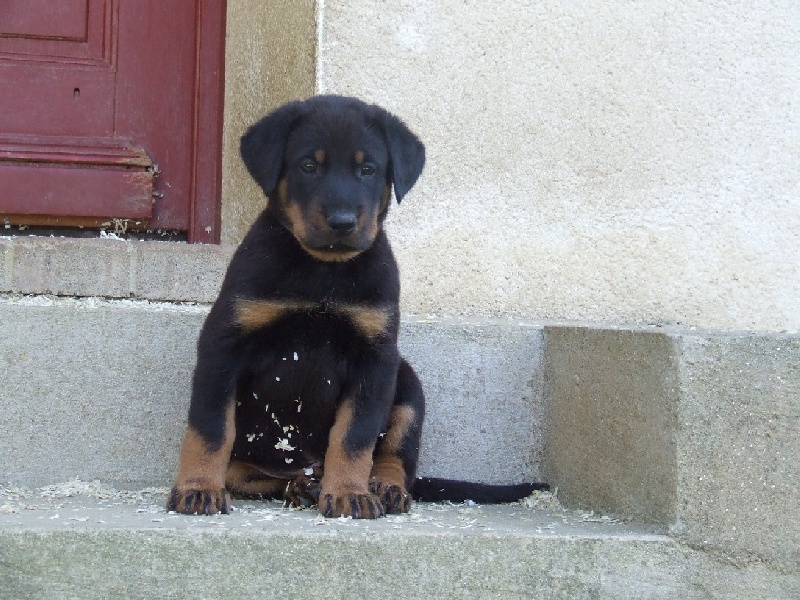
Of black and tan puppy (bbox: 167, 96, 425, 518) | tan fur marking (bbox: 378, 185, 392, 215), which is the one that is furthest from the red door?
tan fur marking (bbox: 378, 185, 392, 215)

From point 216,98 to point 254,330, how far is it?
1.61 metres

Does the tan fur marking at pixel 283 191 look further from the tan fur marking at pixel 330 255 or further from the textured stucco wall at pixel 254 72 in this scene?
the textured stucco wall at pixel 254 72

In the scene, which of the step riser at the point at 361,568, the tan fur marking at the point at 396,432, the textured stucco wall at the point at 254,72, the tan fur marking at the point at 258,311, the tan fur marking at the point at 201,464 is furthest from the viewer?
the textured stucco wall at the point at 254,72

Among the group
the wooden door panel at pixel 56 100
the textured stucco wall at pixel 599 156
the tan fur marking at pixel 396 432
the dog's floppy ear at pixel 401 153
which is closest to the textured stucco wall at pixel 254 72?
Result: the textured stucco wall at pixel 599 156

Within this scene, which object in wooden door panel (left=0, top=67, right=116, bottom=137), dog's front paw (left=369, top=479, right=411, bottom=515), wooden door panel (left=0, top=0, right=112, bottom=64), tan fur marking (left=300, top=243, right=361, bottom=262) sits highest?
wooden door panel (left=0, top=0, right=112, bottom=64)

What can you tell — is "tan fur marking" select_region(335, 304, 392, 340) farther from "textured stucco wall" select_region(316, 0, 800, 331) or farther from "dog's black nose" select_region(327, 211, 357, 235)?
"textured stucco wall" select_region(316, 0, 800, 331)

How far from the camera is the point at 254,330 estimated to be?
3189mm

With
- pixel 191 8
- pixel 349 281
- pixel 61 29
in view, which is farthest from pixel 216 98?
pixel 349 281

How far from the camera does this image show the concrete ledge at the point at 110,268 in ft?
12.5

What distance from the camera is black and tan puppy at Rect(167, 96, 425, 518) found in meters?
3.11

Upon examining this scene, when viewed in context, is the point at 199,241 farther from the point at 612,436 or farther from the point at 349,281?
the point at 612,436

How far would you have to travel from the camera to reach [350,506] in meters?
3.02

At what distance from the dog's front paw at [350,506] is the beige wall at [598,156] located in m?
1.12

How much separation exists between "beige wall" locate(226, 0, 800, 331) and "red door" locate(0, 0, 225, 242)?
1.42 feet
